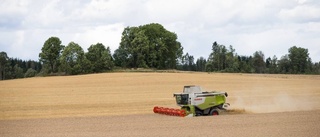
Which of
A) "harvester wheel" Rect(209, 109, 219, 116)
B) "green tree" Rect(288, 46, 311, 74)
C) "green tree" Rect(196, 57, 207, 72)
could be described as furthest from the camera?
"green tree" Rect(196, 57, 207, 72)

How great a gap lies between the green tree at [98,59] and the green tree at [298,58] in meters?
61.3

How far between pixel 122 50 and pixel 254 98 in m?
50.3

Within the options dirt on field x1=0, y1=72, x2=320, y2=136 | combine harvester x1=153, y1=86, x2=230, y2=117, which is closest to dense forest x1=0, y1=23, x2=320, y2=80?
dirt on field x1=0, y1=72, x2=320, y2=136

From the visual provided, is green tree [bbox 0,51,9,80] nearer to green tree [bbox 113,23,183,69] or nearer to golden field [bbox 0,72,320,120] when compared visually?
green tree [bbox 113,23,183,69]

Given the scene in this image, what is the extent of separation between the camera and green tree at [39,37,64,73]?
83.1 metres

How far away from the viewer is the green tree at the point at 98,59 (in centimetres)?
8094

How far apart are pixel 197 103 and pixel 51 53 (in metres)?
62.1

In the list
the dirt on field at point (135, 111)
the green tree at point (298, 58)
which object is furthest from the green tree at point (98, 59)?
the green tree at point (298, 58)

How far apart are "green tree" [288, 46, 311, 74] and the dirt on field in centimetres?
6891

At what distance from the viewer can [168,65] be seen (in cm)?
9394

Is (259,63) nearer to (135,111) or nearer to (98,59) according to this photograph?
(98,59)

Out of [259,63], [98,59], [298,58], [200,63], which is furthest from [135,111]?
[200,63]

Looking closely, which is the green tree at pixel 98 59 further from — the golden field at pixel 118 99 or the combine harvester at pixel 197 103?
the combine harvester at pixel 197 103

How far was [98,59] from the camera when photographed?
8244 centimetres
